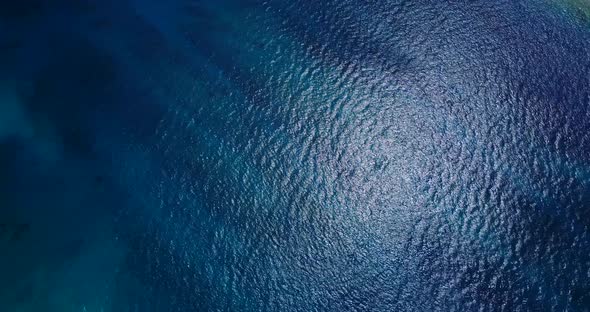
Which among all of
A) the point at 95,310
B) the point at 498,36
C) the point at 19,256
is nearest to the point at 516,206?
the point at 498,36

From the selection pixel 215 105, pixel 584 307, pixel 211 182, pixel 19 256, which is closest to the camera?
pixel 584 307

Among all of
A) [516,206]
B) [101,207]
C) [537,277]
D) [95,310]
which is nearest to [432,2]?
[516,206]

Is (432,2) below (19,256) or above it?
above

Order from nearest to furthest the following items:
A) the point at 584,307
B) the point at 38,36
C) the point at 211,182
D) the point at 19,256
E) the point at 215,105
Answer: the point at 584,307
the point at 19,256
the point at 211,182
the point at 215,105
the point at 38,36

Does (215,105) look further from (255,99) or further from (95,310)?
(95,310)

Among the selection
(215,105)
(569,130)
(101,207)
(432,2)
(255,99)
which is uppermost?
(432,2)

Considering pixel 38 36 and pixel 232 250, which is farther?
pixel 38 36

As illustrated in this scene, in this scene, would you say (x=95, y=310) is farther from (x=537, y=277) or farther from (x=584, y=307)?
(x=584, y=307)
